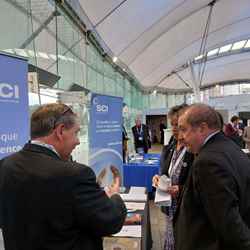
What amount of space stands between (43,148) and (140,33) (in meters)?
6.26

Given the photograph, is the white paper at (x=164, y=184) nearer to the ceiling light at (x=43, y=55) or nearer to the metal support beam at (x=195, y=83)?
the ceiling light at (x=43, y=55)

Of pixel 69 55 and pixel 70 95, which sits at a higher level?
pixel 69 55

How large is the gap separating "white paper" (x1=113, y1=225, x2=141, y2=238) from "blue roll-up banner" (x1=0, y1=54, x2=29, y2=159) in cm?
87

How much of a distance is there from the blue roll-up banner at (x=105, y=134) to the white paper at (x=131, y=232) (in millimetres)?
1506

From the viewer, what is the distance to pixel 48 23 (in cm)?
360

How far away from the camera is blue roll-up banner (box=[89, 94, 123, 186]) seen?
12.8 feet

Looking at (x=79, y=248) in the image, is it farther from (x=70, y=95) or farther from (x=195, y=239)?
(x=70, y=95)

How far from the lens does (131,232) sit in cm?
207

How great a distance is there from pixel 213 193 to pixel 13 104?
1.16m

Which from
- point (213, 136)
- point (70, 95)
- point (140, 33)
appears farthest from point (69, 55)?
point (213, 136)

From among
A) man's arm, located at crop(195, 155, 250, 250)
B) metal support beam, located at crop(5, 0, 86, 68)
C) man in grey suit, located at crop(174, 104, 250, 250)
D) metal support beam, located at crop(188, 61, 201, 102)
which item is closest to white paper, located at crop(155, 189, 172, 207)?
man in grey suit, located at crop(174, 104, 250, 250)

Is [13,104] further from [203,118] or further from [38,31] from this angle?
[38,31]

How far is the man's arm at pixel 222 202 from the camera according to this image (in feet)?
4.34

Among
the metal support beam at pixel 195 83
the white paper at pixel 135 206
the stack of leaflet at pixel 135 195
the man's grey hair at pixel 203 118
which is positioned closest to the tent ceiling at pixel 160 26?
the stack of leaflet at pixel 135 195
